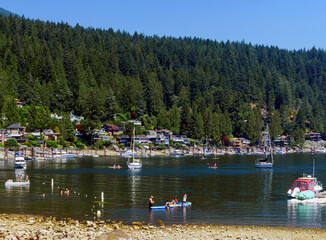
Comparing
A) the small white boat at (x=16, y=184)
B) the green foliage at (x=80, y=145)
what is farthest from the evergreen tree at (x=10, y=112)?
the small white boat at (x=16, y=184)

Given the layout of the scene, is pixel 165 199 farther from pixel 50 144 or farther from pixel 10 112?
pixel 10 112

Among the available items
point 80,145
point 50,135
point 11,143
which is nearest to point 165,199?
point 11,143

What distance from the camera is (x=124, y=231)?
43.5 m

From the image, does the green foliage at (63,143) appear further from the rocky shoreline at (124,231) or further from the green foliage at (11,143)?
the rocky shoreline at (124,231)

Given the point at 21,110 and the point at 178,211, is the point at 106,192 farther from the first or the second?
the point at 21,110

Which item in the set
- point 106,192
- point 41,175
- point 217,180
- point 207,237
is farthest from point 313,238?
point 41,175

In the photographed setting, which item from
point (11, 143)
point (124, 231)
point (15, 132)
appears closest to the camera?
point (124, 231)

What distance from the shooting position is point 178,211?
190 ft

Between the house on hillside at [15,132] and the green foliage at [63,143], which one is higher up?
the house on hillside at [15,132]

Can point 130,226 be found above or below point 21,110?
below

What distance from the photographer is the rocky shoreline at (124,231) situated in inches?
1606

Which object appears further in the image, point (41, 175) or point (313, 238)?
point (41, 175)

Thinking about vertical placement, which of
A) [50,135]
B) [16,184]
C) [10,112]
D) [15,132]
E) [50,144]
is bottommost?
[16,184]

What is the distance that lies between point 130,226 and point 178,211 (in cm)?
1206
